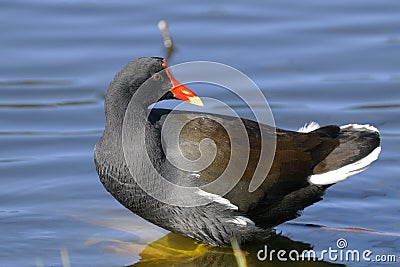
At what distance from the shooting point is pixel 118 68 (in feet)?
28.2

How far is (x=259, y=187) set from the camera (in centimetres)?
583

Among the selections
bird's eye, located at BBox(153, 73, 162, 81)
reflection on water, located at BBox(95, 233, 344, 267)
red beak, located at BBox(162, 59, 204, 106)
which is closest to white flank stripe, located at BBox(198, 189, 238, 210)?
reflection on water, located at BBox(95, 233, 344, 267)

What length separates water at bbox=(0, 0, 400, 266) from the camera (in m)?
6.29

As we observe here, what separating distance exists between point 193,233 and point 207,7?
14.2ft

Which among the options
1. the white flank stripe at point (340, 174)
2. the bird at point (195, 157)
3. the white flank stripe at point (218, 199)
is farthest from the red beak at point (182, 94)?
the white flank stripe at point (340, 174)

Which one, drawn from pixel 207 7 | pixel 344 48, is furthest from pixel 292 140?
pixel 207 7

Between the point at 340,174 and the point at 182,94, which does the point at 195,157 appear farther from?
the point at 340,174

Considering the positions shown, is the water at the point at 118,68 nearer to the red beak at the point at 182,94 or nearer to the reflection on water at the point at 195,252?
the reflection on water at the point at 195,252

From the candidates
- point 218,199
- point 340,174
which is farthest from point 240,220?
point 340,174

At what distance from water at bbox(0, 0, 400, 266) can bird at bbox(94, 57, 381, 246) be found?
0.37 meters

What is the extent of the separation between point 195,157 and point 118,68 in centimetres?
310

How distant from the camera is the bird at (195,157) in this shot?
5723mm

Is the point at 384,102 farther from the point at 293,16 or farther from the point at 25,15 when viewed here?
the point at 25,15

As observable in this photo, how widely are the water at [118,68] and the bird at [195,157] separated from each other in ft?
1.21
